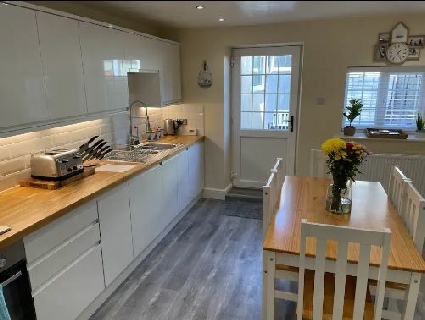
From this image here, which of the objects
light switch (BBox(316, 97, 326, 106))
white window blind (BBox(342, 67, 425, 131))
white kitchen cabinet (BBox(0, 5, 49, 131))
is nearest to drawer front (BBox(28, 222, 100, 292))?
white kitchen cabinet (BBox(0, 5, 49, 131))

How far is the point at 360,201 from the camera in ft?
7.24

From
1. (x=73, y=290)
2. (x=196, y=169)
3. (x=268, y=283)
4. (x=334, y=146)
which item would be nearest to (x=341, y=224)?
(x=334, y=146)

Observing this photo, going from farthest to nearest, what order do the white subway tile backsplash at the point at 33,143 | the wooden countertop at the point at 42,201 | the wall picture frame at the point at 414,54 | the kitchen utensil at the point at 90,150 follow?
the wall picture frame at the point at 414,54 < the kitchen utensil at the point at 90,150 < the white subway tile backsplash at the point at 33,143 < the wooden countertop at the point at 42,201

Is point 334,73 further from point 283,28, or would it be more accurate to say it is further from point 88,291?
point 88,291

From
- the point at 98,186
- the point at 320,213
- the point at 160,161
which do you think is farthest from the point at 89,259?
the point at 320,213

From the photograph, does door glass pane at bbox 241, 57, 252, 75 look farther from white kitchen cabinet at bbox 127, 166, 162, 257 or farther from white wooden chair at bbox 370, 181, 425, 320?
white wooden chair at bbox 370, 181, 425, 320

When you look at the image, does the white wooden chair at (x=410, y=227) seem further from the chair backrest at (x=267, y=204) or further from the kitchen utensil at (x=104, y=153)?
the kitchen utensil at (x=104, y=153)

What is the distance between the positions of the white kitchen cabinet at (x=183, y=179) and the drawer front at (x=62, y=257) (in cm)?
143

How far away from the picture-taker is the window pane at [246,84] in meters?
4.19

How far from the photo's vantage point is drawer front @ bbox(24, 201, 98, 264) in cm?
166

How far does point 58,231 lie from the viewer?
1823 mm

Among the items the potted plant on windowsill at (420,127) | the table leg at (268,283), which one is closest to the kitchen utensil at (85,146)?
the table leg at (268,283)

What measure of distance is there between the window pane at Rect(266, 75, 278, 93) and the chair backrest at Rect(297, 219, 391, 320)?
9.69 feet

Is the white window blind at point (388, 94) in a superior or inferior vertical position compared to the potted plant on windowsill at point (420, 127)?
superior
